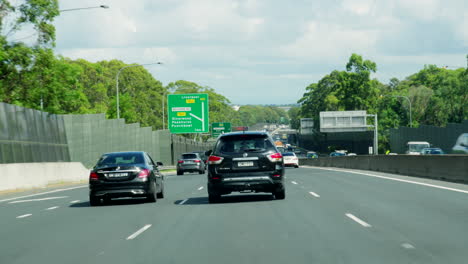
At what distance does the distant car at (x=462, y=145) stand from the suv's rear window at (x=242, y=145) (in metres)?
41.3

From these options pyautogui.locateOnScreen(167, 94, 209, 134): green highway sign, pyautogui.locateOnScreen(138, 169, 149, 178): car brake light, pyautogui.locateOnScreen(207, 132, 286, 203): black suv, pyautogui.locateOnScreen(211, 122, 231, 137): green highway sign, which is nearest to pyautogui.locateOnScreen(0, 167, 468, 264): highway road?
pyautogui.locateOnScreen(207, 132, 286, 203): black suv

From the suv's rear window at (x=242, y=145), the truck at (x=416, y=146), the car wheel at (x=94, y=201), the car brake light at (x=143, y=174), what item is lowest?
the truck at (x=416, y=146)

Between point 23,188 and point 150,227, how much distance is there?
55.0 feet

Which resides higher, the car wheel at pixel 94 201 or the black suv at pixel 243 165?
the black suv at pixel 243 165

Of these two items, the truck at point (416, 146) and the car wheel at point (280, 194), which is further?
the truck at point (416, 146)

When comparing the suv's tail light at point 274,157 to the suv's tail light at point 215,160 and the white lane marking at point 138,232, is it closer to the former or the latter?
the suv's tail light at point 215,160

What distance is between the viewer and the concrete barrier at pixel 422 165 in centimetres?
2456

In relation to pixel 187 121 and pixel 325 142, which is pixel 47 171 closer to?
pixel 187 121

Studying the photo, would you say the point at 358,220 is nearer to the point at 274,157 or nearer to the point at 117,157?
the point at 274,157

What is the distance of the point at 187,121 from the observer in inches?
2448

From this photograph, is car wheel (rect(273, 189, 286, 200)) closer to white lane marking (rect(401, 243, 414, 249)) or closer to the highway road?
the highway road

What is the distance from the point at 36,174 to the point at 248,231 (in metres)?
20.1

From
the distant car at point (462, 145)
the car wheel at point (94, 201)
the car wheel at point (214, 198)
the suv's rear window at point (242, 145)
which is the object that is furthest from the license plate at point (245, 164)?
the distant car at point (462, 145)

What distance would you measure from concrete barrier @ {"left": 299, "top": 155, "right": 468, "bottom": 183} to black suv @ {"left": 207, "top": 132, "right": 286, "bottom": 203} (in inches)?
370
